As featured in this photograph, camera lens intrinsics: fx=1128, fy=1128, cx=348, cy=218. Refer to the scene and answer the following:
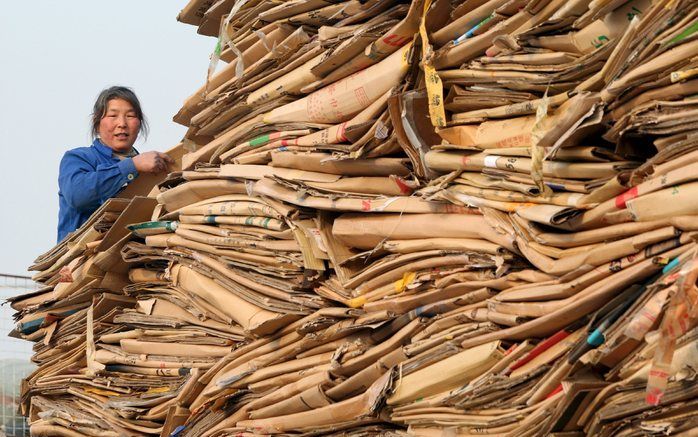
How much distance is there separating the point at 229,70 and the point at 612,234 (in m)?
1.62

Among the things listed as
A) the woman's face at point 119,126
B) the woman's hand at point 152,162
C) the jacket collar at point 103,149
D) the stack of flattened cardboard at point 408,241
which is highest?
the woman's face at point 119,126

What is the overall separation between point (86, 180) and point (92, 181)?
0.09 feet

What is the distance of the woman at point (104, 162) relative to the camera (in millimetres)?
3945

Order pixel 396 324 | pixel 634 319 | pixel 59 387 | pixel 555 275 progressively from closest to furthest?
pixel 634 319 → pixel 555 275 → pixel 396 324 → pixel 59 387

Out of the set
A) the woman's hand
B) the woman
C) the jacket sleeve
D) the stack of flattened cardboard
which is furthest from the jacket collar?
the stack of flattened cardboard

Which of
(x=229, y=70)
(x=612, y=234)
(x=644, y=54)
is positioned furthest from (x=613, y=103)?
(x=229, y=70)

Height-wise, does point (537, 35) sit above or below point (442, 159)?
above

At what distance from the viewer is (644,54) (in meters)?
1.96

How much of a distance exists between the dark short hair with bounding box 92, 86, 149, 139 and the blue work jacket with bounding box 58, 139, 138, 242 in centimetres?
28

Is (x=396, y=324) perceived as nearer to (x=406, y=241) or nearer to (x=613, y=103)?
(x=406, y=241)

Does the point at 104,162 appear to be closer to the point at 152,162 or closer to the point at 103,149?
the point at 103,149

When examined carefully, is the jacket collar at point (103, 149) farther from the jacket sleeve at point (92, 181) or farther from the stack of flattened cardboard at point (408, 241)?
the stack of flattened cardboard at point (408, 241)

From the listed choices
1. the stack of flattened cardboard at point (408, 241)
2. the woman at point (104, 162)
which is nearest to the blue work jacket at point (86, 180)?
the woman at point (104, 162)

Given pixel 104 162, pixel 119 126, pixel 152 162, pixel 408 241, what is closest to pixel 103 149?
pixel 104 162
